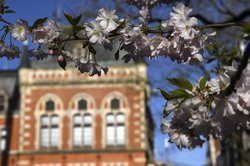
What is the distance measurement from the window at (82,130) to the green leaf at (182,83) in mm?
25411

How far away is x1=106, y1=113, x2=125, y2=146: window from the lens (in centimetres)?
2791

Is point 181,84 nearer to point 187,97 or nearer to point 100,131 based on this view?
point 187,97

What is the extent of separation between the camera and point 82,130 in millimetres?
28156

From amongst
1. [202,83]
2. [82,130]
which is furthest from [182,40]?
[82,130]

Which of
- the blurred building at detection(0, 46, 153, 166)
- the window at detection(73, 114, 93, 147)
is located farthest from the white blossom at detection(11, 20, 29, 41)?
the window at detection(73, 114, 93, 147)

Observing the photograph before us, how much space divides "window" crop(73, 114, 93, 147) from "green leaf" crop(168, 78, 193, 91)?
2541 centimetres

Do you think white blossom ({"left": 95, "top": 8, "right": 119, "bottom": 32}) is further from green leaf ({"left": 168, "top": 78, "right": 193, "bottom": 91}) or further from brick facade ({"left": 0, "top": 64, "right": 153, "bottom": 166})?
brick facade ({"left": 0, "top": 64, "right": 153, "bottom": 166})

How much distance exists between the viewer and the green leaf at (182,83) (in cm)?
281

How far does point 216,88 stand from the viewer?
275 cm

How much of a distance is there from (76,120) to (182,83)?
2576 centimetres

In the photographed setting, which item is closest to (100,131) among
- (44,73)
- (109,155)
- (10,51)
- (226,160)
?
(109,155)

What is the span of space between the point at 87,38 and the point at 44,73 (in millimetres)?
26117

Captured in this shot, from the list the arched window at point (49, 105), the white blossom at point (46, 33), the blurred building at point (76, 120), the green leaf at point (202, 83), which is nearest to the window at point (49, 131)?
the blurred building at point (76, 120)

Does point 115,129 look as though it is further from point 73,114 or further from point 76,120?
point 73,114
